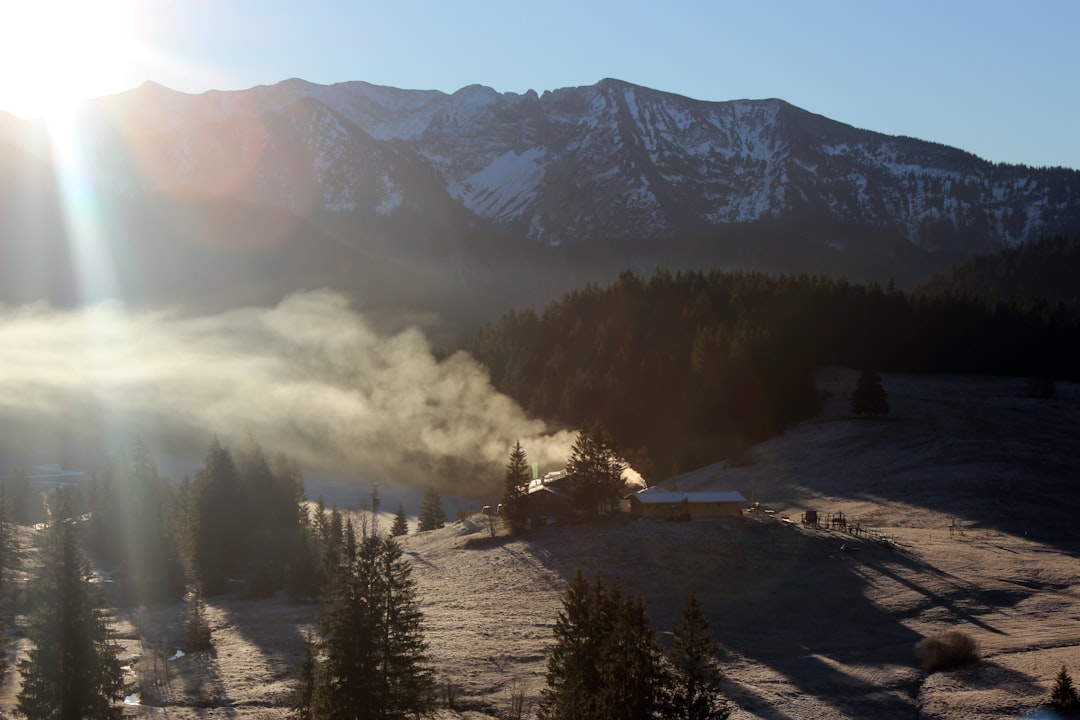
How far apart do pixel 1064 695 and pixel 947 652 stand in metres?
6.58

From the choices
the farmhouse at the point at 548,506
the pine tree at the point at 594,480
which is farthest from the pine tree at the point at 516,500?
the pine tree at the point at 594,480

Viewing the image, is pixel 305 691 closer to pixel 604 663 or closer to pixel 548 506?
pixel 604 663

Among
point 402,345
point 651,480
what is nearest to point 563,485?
point 651,480

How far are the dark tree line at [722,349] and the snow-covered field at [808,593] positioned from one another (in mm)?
20964

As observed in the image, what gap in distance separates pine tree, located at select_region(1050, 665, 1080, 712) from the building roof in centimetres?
3354

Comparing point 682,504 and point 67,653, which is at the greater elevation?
point 67,653

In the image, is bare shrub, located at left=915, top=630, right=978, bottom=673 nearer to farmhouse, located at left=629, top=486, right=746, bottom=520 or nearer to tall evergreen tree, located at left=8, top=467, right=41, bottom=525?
farmhouse, located at left=629, top=486, right=746, bottom=520

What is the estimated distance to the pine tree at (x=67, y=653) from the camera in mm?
33562

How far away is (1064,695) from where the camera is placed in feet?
118

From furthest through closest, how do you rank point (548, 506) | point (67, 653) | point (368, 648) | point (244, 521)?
1. point (244, 521)
2. point (548, 506)
3. point (67, 653)
4. point (368, 648)

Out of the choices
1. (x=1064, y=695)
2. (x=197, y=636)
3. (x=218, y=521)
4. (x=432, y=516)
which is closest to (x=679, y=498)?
(x=197, y=636)

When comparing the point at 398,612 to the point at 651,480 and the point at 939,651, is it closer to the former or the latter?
the point at 939,651

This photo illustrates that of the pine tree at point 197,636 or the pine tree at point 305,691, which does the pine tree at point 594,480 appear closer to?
the pine tree at point 197,636

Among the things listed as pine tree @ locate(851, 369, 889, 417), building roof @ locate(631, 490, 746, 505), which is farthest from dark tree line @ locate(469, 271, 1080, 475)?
building roof @ locate(631, 490, 746, 505)
